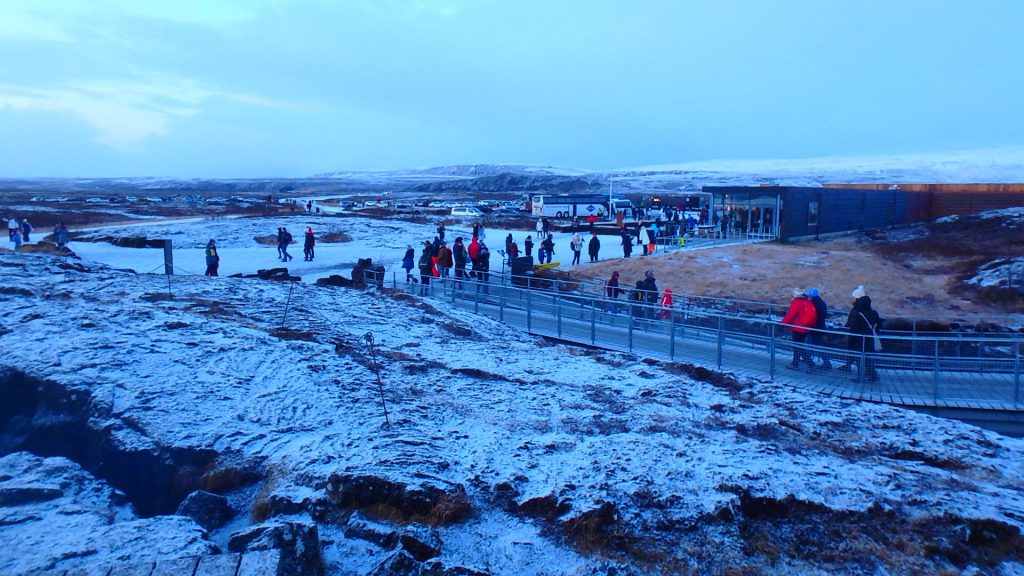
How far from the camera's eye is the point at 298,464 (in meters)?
6.11

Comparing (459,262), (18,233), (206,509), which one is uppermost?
(18,233)

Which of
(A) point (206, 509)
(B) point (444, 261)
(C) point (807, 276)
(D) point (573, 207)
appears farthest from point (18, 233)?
(D) point (573, 207)

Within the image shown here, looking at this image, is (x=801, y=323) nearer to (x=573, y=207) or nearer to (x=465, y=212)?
(x=465, y=212)

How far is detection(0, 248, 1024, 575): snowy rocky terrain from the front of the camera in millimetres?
4996

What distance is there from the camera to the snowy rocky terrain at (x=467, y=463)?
500cm

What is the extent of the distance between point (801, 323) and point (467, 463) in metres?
6.36

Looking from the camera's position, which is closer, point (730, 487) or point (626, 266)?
point (730, 487)

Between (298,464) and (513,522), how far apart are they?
1955 millimetres

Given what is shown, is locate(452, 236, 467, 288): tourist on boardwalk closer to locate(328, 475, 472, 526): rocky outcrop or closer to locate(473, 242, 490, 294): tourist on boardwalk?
locate(473, 242, 490, 294): tourist on boardwalk

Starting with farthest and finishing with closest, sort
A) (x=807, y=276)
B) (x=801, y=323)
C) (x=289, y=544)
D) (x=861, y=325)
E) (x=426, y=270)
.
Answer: (x=807, y=276) < (x=426, y=270) < (x=801, y=323) < (x=861, y=325) < (x=289, y=544)

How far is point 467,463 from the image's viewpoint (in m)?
6.21

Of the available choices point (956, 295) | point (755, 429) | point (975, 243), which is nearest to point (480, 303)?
point (755, 429)

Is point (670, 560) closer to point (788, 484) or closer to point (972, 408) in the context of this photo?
point (788, 484)

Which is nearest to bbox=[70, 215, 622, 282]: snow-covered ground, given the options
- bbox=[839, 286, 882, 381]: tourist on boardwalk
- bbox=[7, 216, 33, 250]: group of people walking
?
bbox=[7, 216, 33, 250]: group of people walking
